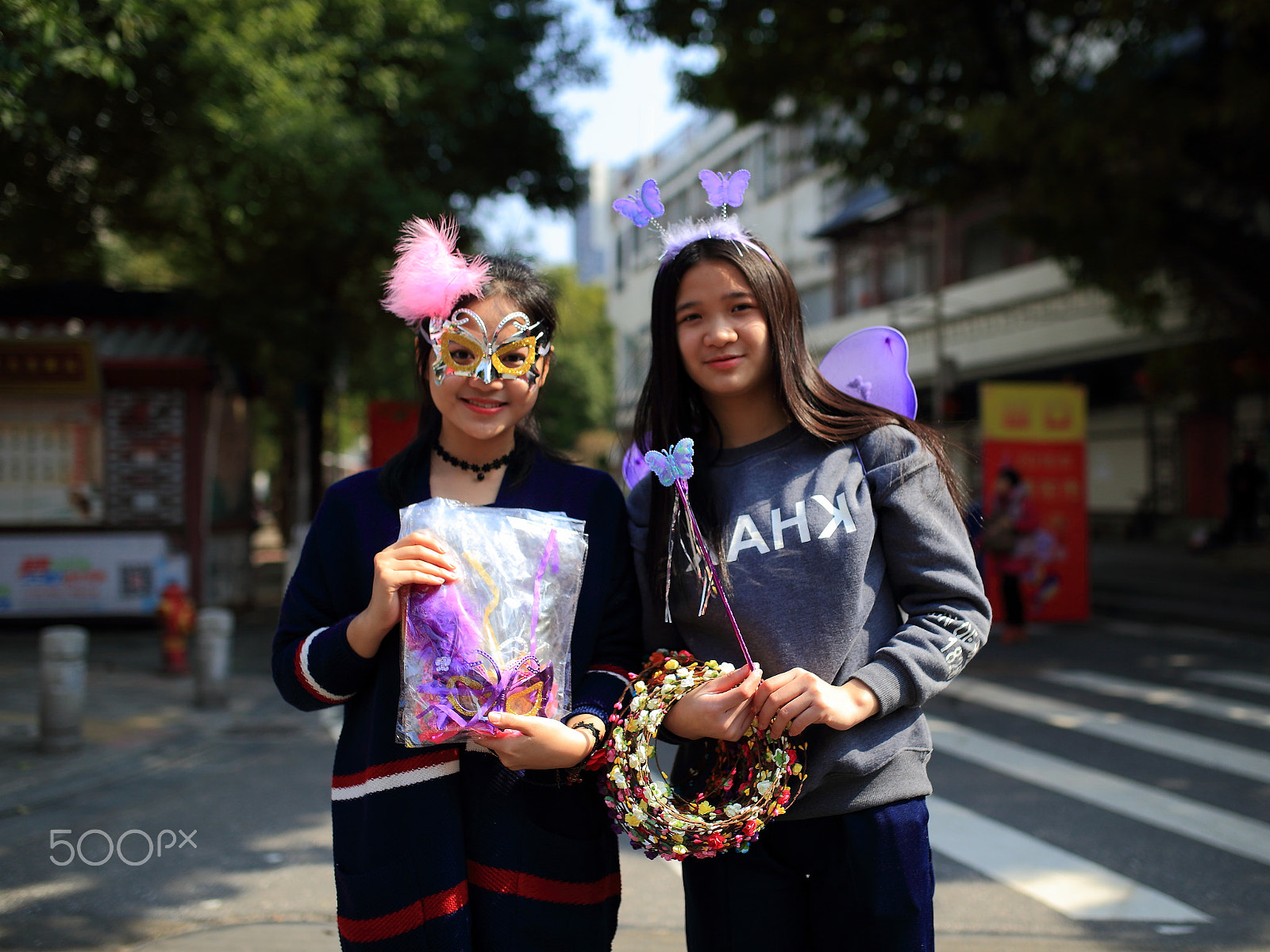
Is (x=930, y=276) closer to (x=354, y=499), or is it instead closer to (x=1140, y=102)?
(x=1140, y=102)

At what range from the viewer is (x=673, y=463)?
167 centimetres

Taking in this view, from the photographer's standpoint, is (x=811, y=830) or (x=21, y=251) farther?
(x=21, y=251)

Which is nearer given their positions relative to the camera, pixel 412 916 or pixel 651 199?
pixel 412 916

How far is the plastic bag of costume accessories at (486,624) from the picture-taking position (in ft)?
5.33

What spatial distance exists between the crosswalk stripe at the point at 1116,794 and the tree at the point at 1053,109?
5.57 meters

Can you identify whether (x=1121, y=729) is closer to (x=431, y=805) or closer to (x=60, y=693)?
Result: (x=431, y=805)

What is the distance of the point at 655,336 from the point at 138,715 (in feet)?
19.2

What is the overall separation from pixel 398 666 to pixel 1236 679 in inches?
297

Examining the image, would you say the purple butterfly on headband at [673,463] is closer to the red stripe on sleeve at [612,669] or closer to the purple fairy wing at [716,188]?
the red stripe on sleeve at [612,669]

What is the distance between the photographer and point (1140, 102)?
8844 mm

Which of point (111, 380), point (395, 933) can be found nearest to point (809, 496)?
point (395, 933)

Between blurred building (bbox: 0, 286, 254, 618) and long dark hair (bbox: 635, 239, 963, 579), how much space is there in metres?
8.60

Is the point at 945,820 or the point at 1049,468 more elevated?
the point at 1049,468

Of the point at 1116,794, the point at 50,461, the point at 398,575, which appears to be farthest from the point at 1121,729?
the point at 50,461
